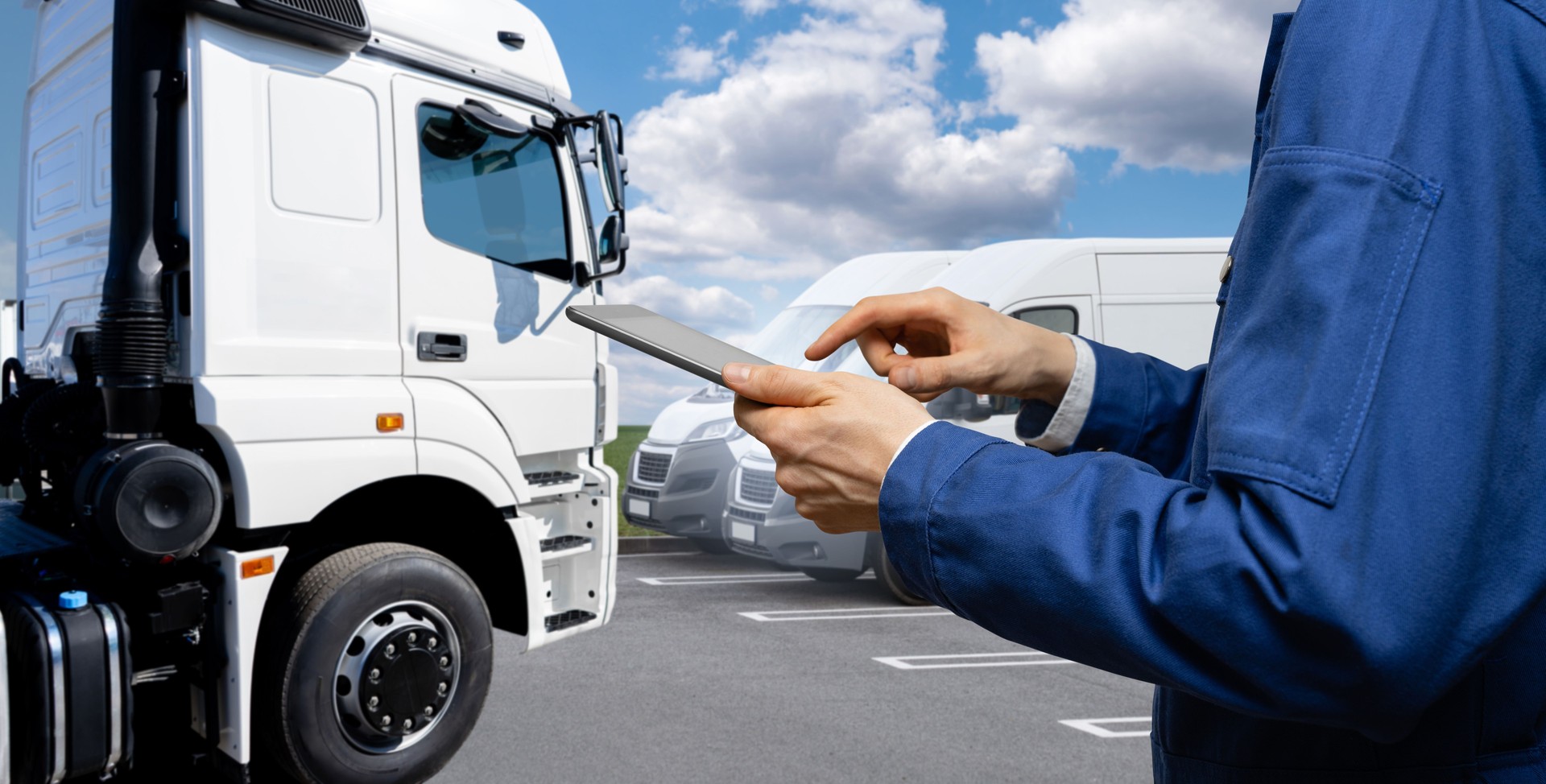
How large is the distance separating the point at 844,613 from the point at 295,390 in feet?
14.8

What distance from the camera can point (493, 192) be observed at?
4.46m

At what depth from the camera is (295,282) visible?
3775 mm

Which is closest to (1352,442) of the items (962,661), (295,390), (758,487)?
(295,390)

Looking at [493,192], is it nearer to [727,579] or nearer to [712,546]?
[727,579]

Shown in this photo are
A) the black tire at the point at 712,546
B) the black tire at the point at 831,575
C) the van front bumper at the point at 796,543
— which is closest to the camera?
the van front bumper at the point at 796,543

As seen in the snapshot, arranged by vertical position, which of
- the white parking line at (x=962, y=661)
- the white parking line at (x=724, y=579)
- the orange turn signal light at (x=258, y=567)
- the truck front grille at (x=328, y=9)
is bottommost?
the white parking line at (x=724, y=579)

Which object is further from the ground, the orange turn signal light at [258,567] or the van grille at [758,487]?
the orange turn signal light at [258,567]

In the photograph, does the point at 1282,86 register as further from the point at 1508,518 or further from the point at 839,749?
the point at 839,749

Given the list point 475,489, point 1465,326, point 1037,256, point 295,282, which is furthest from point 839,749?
point 1037,256

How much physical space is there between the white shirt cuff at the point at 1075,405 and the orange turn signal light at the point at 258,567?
10.2 ft

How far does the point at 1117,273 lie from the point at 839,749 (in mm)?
5361

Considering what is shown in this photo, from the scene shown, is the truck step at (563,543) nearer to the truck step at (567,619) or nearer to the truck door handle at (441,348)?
the truck step at (567,619)

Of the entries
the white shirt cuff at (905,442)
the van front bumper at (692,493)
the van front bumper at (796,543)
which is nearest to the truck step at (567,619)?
the van front bumper at (796,543)

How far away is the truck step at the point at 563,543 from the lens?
4686mm
